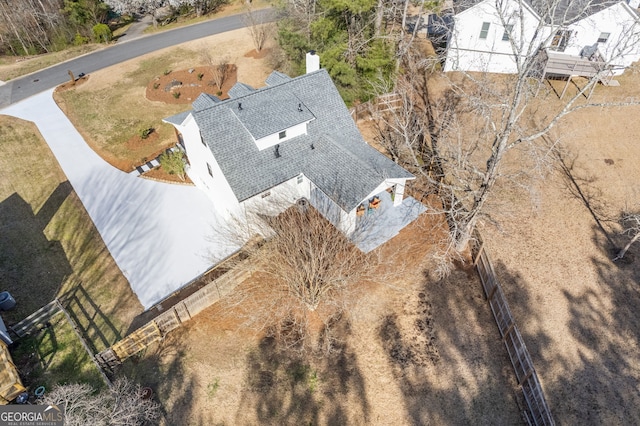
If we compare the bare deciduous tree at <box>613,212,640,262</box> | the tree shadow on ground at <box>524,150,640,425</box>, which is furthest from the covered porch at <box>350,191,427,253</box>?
the bare deciduous tree at <box>613,212,640,262</box>

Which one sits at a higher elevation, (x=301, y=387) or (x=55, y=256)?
(x=55, y=256)

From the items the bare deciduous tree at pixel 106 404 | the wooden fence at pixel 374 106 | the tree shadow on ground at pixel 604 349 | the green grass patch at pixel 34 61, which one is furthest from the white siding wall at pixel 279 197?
the green grass patch at pixel 34 61

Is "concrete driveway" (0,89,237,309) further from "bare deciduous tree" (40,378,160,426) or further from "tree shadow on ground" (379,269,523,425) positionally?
"tree shadow on ground" (379,269,523,425)

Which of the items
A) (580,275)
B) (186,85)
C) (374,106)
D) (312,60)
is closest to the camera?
(580,275)

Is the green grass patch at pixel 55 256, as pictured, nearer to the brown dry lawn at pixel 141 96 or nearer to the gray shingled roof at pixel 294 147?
the brown dry lawn at pixel 141 96

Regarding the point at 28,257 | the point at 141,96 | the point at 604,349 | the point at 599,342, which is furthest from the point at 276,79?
the point at 604,349

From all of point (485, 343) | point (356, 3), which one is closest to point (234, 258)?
point (485, 343)

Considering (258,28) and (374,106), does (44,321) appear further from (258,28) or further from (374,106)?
(258,28)
